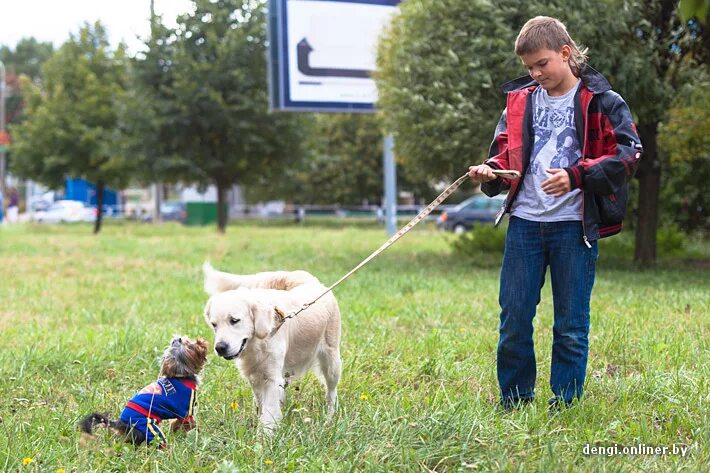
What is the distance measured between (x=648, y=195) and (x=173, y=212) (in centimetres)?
3549

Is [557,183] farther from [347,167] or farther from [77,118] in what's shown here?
[347,167]

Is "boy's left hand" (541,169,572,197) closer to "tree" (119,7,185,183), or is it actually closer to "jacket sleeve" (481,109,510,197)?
"jacket sleeve" (481,109,510,197)

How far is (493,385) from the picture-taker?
15.3 ft

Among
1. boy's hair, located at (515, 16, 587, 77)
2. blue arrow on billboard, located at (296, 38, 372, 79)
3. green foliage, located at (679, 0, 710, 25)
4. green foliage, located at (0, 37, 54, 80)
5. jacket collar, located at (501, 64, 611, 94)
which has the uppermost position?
green foliage, located at (0, 37, 54, 80)

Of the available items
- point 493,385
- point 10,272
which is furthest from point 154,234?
point 493,385

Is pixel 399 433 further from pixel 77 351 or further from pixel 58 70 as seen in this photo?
pixel 58 70

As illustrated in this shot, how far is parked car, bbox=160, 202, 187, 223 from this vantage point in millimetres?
42053

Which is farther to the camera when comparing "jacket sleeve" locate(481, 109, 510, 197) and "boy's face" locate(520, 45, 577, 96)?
"jacket sleeve" locate(481, 109, 510, 197)

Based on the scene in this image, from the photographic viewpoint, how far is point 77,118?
85.4ft

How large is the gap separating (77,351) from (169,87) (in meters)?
17.7

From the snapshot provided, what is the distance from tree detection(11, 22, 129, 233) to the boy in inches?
886

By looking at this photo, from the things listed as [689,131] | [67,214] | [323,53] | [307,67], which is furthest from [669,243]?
[67,214]

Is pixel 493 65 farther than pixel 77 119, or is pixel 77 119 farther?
pixel 77 119

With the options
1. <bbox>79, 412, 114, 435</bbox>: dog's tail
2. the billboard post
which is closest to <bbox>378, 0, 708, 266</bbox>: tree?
the billboard post
